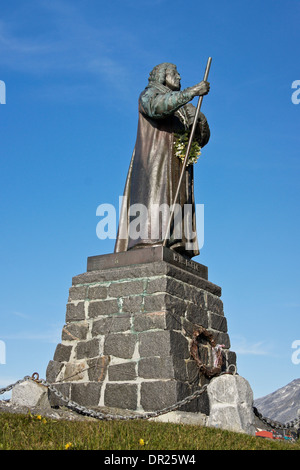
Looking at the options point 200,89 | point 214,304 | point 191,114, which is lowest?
point 214,304

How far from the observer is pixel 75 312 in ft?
27.3

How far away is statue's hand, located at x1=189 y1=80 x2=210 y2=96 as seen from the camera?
27.6 feet

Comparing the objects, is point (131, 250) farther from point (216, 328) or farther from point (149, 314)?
point (216, 328)

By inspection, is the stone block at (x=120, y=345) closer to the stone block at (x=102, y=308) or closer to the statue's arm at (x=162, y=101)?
the stone block at (x=102, y=308)

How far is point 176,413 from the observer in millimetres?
6758

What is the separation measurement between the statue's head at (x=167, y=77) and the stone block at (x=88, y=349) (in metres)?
4.53

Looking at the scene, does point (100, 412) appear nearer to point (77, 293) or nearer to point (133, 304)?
point (133, 304)

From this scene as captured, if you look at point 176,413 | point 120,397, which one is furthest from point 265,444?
point 120,397

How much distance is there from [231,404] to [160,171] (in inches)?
154

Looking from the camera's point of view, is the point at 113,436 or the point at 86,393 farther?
the point at 86,393

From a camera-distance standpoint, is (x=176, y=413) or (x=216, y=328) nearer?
(x=176, y=413)

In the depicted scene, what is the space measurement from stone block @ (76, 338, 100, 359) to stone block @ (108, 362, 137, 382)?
42cm

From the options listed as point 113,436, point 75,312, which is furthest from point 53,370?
point 113,436
